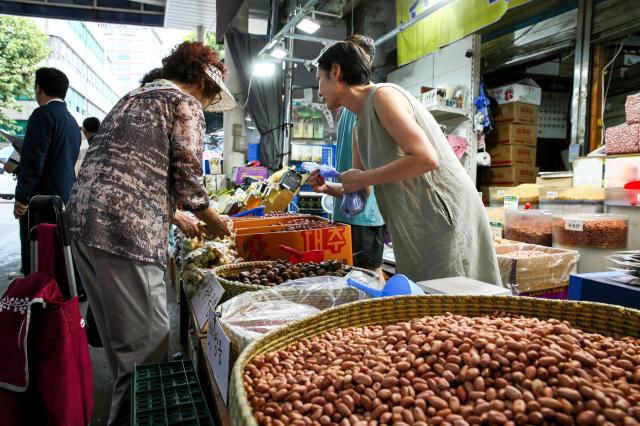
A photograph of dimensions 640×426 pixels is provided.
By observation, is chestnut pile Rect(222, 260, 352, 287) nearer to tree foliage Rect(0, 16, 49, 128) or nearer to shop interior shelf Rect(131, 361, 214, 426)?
shop interior shelf Rect(131, 361, 214, 426)

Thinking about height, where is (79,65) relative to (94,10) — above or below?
above

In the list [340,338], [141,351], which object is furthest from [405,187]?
[141,351]

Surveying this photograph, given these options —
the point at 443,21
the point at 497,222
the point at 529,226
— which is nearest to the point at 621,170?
the point at 529,226

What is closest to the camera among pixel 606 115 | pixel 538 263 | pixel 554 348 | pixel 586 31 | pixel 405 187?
pixel 554 348

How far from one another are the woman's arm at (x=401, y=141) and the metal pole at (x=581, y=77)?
145 inches

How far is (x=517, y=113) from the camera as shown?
215 inches

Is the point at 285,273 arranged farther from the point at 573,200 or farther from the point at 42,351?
the point at 573,200

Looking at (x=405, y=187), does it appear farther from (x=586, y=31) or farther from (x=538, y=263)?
(x=586, y=31)

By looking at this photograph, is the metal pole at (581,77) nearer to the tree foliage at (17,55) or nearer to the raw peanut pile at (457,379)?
the raw peanut pile at (457,379)

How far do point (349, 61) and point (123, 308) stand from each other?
1.34 metres

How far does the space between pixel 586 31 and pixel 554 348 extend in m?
4.83

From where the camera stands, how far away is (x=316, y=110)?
689 centimetres

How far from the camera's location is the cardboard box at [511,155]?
5.58m

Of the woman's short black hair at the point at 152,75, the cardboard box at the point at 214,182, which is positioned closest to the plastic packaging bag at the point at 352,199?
the woman's short black hair at the point at 152,75
